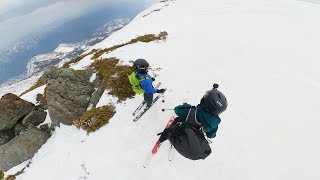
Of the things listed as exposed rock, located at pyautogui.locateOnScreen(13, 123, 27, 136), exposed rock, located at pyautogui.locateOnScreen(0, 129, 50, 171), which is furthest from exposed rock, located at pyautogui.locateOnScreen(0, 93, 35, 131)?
exposed rock, located at pyautogui.locateOnScreen(0, 129, 50, 171)

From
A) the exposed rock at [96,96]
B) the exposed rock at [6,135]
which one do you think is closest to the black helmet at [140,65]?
the exposed rock at [96,96]

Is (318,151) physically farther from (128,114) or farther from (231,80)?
(128,114)

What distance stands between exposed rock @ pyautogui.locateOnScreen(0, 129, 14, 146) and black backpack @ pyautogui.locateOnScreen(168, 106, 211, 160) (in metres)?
11.4

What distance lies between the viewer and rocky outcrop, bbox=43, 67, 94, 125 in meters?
15.6

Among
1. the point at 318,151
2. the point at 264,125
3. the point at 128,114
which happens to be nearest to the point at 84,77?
the point at 128,114

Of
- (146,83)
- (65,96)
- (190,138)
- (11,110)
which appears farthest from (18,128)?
(190,138)

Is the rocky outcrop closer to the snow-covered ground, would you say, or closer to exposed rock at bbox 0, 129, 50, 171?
the snow-covered ground

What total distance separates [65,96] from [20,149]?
144 inches

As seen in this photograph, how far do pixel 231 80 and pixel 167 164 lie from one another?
667 cm

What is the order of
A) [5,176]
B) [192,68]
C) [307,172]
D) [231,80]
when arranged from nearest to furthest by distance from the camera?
[307,172], [5,176], [231,80], [192,68]

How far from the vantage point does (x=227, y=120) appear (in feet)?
41.3

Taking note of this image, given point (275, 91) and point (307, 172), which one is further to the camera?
point (275, 91)

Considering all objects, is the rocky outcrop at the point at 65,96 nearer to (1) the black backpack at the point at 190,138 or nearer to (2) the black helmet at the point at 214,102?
(1) the black backpack at the point at 190,138

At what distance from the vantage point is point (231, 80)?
15297 millimetres
